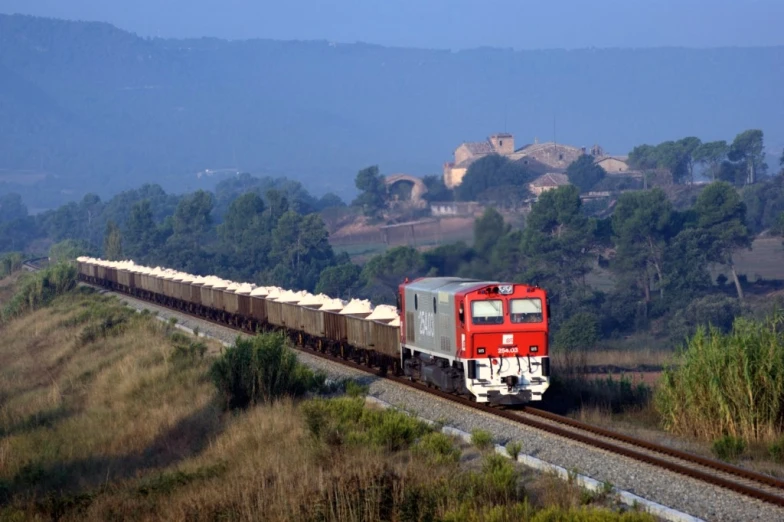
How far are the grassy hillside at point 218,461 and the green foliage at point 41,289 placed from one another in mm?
30589

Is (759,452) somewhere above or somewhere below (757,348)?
below

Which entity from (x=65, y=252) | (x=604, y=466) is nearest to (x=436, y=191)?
(x=65, y=252)

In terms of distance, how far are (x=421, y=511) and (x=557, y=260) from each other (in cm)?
5824

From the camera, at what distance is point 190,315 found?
155 feet

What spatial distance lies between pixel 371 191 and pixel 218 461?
356 ft

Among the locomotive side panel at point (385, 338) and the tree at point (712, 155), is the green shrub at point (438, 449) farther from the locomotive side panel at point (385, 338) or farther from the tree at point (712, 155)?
the tree at point (712, 155)

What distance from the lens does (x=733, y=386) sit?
53.8 feet

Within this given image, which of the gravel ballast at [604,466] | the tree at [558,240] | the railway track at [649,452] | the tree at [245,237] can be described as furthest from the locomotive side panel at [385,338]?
the tree at [245,237]

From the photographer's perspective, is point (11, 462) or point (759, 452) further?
point (11, 462)

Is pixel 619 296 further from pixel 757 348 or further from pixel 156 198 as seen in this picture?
pixel 156 198

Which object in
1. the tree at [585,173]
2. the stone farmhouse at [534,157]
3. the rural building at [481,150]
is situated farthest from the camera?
the rural building at [481,150]

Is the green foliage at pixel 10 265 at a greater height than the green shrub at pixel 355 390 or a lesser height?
lesser

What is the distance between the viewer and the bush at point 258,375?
21.0m

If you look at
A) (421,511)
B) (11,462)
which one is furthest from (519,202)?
(421,511)
